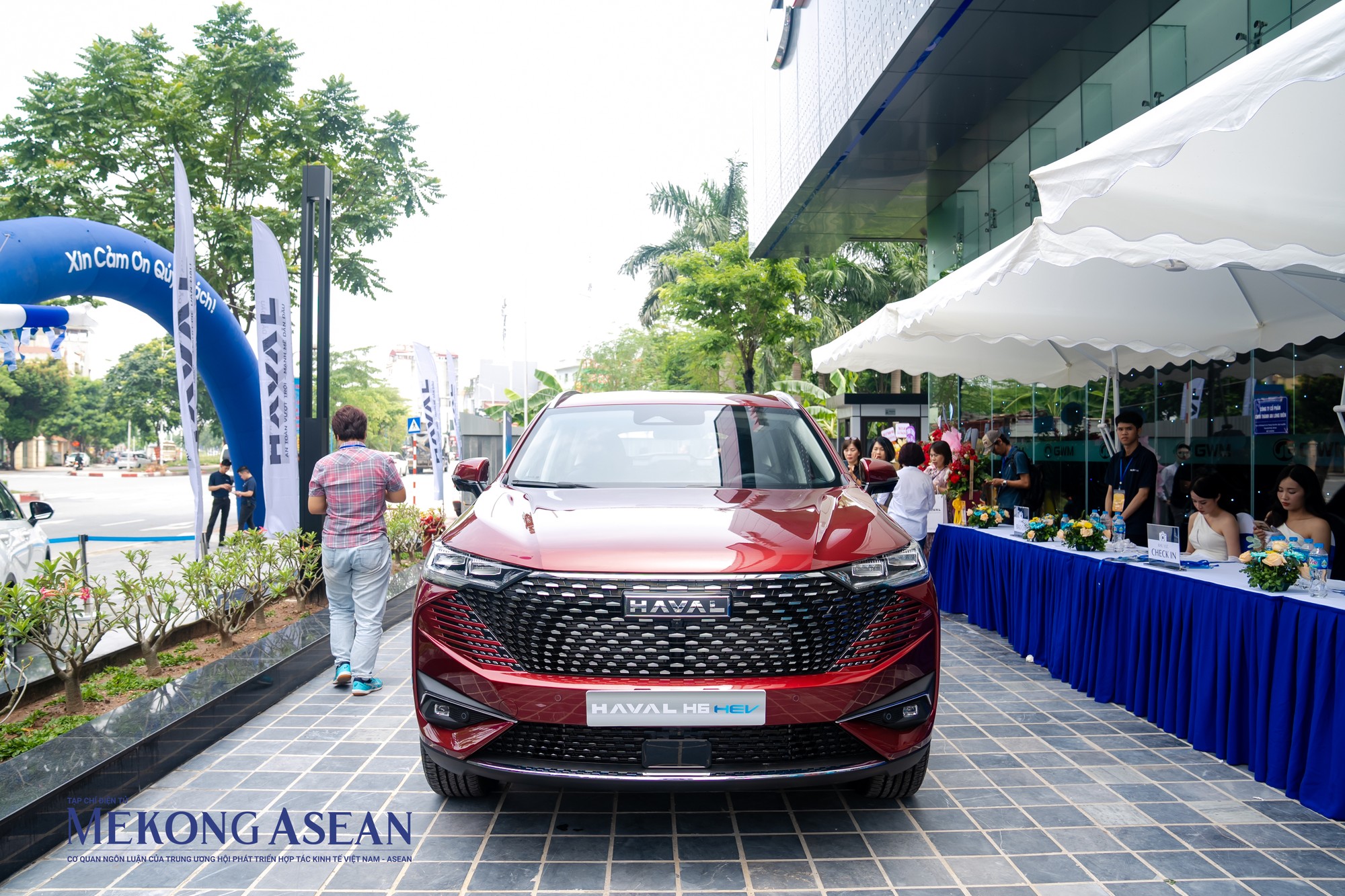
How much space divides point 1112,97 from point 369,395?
66.3m

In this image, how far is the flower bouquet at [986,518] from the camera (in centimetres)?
809

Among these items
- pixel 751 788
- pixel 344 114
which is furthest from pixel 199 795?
pixel 344 114

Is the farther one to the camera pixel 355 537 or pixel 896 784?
pixel 355 537

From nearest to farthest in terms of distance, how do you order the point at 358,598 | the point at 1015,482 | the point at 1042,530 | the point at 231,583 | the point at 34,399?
1. the point at 358,598
2. the point at 231,583
3. the point at 1042,530
4. the point at 1015,482
5. the point at 34,399

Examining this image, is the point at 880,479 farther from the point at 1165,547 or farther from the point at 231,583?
the point at 231,583

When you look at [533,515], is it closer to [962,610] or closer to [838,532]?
[838,532]

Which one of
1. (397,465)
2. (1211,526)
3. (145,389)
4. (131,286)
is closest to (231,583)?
(131,286)

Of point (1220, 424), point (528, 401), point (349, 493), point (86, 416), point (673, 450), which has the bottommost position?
point (349, 493)

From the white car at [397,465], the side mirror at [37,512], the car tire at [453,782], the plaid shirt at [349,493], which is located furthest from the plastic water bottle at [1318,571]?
the side mirror at [37,512]

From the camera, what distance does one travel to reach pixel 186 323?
6.47 meters

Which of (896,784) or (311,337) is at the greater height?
(311,337)

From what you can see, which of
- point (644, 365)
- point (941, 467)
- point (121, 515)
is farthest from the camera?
point (644, 365)

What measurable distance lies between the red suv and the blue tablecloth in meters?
1.83

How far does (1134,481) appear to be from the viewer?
695 cm
